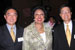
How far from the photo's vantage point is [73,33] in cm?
282

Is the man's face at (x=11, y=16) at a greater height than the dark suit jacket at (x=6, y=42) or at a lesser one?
greater

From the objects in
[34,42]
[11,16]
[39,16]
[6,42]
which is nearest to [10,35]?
[6,42]

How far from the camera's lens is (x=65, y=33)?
9.41ft

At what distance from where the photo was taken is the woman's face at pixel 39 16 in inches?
110

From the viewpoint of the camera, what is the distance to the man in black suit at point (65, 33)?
2.80 m

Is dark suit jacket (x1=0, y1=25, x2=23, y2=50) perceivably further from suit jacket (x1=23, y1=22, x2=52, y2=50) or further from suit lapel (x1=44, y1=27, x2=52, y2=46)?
suit lapel (x1=44, y1=27, x2=52, y2=46)

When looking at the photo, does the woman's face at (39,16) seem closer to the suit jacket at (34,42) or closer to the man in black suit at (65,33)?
the suit jacket at (34,42)

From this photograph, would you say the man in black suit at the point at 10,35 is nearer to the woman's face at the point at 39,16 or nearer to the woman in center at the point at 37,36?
the woman in center at the point at 37,36

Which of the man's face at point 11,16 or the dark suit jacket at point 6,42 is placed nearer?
the dark suit jacket at point 6,42

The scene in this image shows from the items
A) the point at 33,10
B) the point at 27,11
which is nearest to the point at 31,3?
the point at 27,11

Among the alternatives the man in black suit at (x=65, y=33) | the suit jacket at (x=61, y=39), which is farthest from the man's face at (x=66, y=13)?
the suit jacket at (x=61, y=39)

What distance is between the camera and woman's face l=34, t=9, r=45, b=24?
9.20ft

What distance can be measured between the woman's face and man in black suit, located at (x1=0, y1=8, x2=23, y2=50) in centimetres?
40

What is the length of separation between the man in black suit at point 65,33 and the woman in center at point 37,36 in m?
0.16
